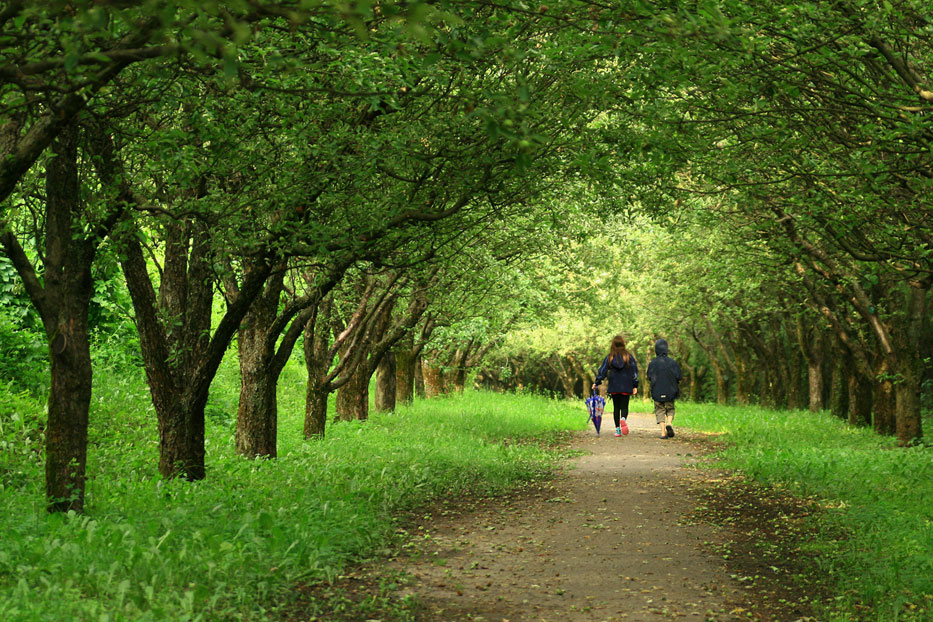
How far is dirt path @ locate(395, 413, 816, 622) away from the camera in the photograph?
20.0 feet

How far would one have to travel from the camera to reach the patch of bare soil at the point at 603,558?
6117mm

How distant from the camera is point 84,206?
7.82 meters

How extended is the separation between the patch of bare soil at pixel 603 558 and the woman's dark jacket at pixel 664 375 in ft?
23.3

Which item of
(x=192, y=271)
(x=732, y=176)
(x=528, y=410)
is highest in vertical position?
(x=732, y=176)

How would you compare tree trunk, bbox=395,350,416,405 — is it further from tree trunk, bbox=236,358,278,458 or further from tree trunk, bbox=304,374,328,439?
tree trunk, bbox=236,358,278,458

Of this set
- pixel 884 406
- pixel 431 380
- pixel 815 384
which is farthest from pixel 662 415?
pixel 431 380

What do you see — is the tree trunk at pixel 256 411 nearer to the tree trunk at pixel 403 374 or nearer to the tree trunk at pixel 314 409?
the tree trunk at pixel 314 409

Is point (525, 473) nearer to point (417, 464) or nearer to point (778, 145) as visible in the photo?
point (417, 464)

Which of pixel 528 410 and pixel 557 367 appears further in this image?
pixel 557 367

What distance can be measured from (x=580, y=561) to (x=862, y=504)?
3.66 meters

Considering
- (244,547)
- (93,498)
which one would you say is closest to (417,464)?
(93,498)

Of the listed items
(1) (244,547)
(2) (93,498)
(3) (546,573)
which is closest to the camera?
(1) (244,547)

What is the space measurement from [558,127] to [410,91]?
169 cm

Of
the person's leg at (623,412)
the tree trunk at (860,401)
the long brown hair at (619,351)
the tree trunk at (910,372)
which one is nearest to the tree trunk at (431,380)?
the person's leg at (623,412)
